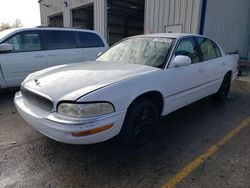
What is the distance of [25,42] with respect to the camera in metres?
5.21

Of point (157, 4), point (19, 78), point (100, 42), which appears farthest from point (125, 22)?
point (19, 78)

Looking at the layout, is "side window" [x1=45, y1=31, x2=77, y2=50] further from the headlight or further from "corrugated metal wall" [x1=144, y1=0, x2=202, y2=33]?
"corrugated metal wall" [x1=144, y1=0, x2=202, y2=33]

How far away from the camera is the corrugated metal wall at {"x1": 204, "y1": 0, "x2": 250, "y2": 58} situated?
8.41 metres

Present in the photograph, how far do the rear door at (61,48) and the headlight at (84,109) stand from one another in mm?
3529

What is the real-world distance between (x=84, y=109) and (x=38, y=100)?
0.73 m

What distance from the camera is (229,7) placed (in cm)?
943

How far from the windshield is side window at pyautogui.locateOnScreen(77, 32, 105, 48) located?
91.6 inches

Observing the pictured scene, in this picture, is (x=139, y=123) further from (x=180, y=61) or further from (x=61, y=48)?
(x=61, y=48)

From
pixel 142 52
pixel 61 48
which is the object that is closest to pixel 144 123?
pixel 142 52

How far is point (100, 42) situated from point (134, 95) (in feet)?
13.9

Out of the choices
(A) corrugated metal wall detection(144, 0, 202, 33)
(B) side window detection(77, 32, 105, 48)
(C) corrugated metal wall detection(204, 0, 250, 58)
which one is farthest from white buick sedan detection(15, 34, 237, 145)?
(C) corrugated metal wall detection(204, 0, 250, 58)

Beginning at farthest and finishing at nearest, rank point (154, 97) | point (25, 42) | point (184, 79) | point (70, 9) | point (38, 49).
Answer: point (70, 9) < point (38, 49) < point (25, 42) < point (184, 79) < point (154, 97)

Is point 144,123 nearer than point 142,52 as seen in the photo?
Yes

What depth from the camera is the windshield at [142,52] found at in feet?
10.9
